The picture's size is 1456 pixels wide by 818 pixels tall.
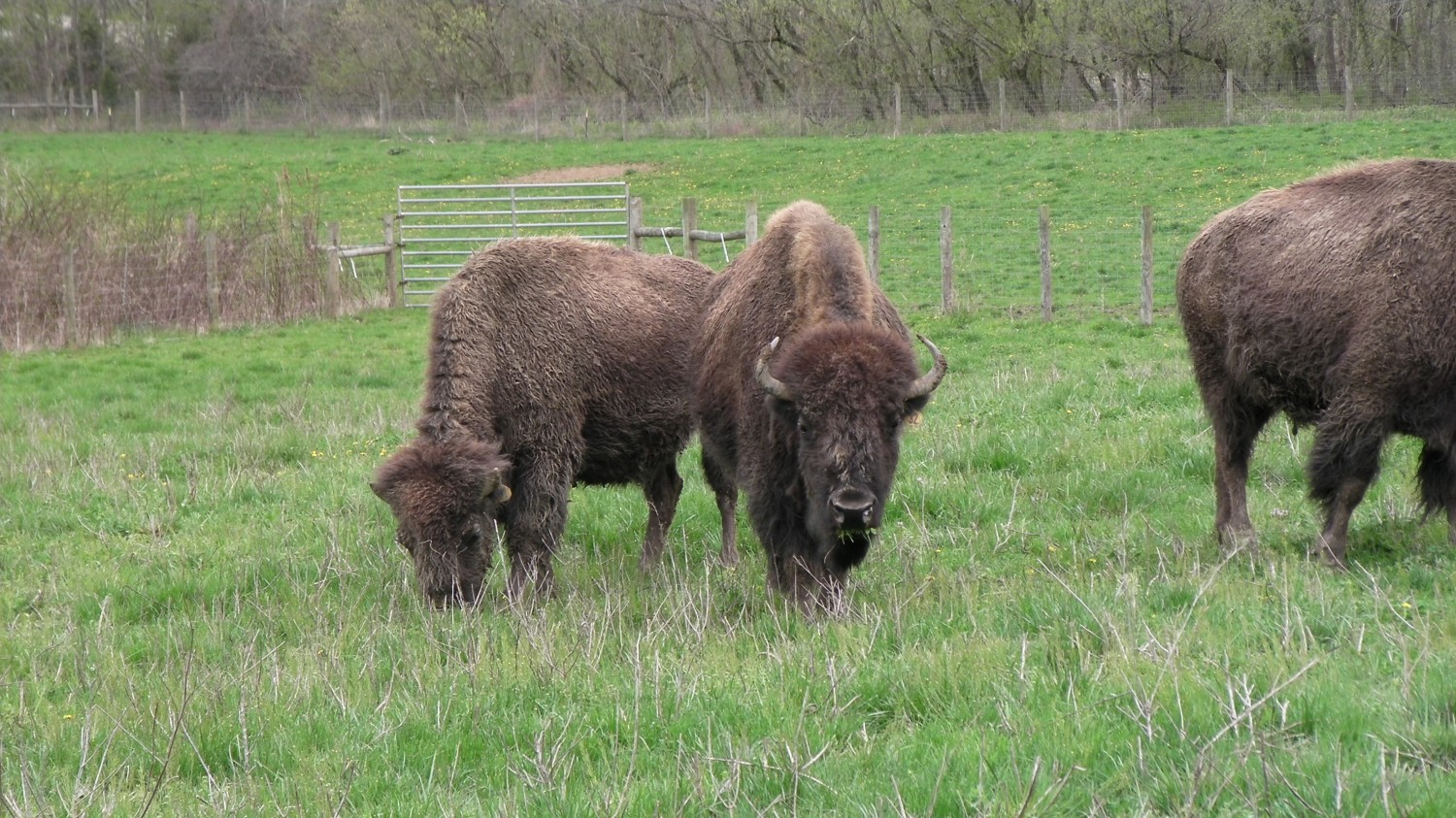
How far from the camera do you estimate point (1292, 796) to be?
347cm

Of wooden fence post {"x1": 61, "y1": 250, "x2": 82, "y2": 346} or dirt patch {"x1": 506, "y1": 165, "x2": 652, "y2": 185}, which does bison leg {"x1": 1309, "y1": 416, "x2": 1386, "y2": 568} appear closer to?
wooden fence post {"x1": 61, "y1": 250, "x2": 82, "y2": 346}

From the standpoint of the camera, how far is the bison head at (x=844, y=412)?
241 inches

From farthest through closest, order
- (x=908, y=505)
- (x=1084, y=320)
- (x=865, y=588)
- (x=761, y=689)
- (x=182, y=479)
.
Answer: (x=1084, y=320)
(x=182, y=479)
(x=908, y=505)
(x=865, y=588)
(x=761, y=689)

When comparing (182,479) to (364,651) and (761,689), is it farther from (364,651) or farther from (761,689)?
(761,689)

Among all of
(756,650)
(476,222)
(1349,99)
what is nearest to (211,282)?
(476,222)

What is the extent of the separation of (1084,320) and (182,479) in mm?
12374

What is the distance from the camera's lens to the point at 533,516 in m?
7.97

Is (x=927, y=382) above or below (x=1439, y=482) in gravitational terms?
above

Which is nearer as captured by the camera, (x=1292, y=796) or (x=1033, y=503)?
(x=1292, y=796)

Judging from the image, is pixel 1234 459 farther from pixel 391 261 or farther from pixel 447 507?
pixel 391 261

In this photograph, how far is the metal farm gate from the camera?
87.1ft

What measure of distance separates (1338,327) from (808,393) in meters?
3.08

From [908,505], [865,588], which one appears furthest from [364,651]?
[908,505]

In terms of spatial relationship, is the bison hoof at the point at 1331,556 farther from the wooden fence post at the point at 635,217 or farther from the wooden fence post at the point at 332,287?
the wooden fence post at the point at 332,287
